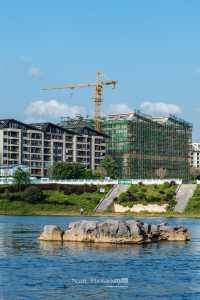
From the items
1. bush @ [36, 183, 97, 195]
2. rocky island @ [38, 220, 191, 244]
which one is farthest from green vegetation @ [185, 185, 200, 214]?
rocky island @ [38, 220, 191, 244]

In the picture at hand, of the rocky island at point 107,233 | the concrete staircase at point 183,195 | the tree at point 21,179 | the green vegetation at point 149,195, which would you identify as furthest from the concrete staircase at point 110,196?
the rocky island at point 107,233

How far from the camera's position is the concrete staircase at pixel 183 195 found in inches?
5920

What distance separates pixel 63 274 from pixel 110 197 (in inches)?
4450

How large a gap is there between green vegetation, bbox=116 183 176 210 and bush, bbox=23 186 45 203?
17680mm

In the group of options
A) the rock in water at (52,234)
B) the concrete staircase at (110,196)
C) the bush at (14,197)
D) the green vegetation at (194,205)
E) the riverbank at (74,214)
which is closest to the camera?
the rock in water at (52,234)

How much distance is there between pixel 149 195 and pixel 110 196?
39.1 feet

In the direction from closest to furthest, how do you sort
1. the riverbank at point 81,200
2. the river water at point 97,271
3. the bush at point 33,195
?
the river water at point 97,271 → the riverbank at point 81,200 → the bush at point 33,195

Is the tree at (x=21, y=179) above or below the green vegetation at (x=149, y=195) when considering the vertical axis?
above

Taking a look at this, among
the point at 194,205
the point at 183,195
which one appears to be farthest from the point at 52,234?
the point at 183,195

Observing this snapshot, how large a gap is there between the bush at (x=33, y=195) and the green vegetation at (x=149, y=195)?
17.7m

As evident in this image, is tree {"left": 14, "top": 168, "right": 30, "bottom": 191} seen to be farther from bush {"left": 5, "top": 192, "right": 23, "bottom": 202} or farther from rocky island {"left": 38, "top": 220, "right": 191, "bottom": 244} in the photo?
rocky island {"left": 38, "top": 220, "right": 191, "bottom": 244}

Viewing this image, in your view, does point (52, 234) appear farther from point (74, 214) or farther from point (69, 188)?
point (69, 188)

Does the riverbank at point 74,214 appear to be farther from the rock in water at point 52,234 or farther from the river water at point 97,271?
the river water at point 97,271

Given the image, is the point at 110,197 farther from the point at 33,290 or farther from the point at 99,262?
the point at 33,290
